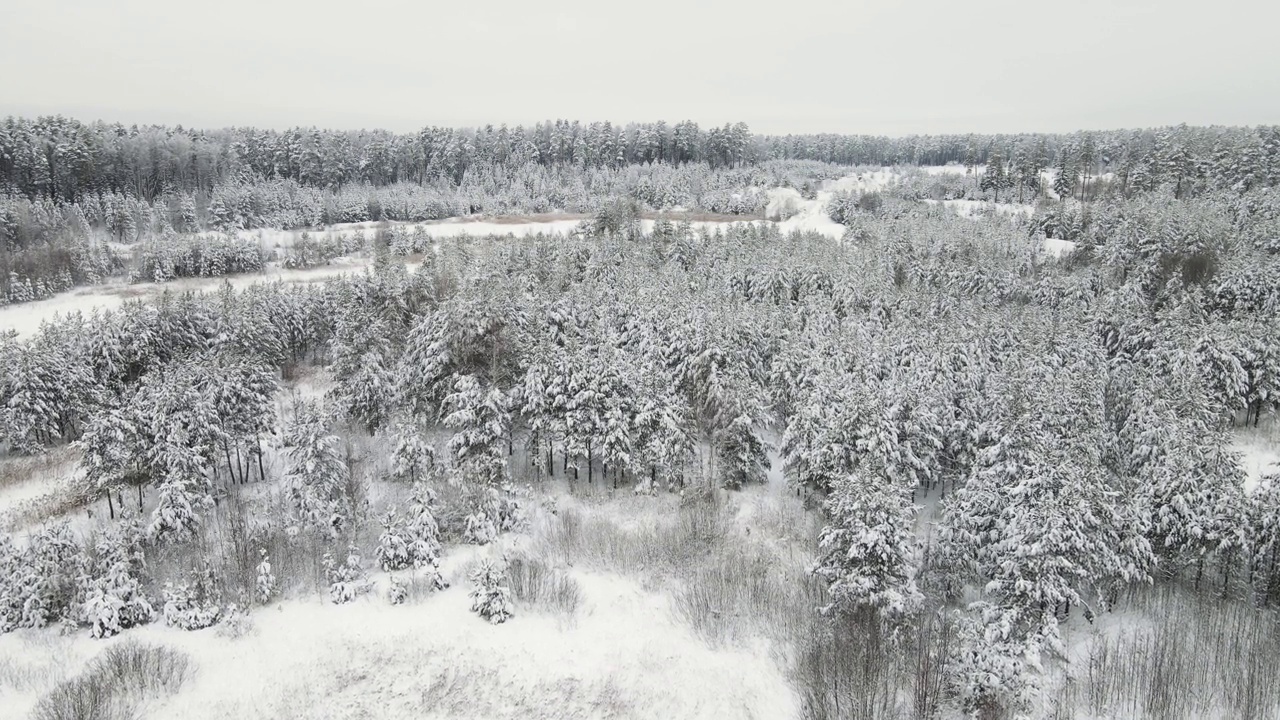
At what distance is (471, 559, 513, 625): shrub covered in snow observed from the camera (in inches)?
896

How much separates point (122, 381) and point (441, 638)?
33661 millimetres

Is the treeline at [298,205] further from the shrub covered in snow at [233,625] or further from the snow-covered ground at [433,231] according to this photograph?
the shrub covered in snow at [233,625]

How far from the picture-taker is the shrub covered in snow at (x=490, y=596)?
22.8 meters

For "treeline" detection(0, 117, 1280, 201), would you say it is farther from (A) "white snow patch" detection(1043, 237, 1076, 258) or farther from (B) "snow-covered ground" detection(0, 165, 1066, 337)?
(A) "white snow patch" detection(1043, 237, 1076, 258)

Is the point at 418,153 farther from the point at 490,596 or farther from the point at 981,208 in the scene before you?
the point at 490,596

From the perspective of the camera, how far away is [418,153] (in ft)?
447

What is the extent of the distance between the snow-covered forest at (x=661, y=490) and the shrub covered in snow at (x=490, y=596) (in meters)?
0.10

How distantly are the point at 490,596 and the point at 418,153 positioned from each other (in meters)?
129

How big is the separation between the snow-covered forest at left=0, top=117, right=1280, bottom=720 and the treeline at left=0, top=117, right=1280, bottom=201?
3805cm

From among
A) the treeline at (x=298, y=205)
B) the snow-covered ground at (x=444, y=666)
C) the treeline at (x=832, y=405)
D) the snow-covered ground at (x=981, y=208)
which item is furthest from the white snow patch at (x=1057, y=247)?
the snow-covered ground at (x=444, y=666)

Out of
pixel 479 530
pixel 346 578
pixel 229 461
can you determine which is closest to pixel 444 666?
pixel 346 578

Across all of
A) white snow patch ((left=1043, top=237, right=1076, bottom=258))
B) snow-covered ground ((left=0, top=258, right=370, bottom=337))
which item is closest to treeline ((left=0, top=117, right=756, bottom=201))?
snow-covered ground ((left=0, top=258, right=370, bottom=337))

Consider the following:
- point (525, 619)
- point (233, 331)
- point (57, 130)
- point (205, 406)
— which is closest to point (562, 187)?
point (57, 130)

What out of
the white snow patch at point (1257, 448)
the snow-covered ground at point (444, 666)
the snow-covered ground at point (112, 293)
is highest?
the snow-covered ground at point (112, 293)
